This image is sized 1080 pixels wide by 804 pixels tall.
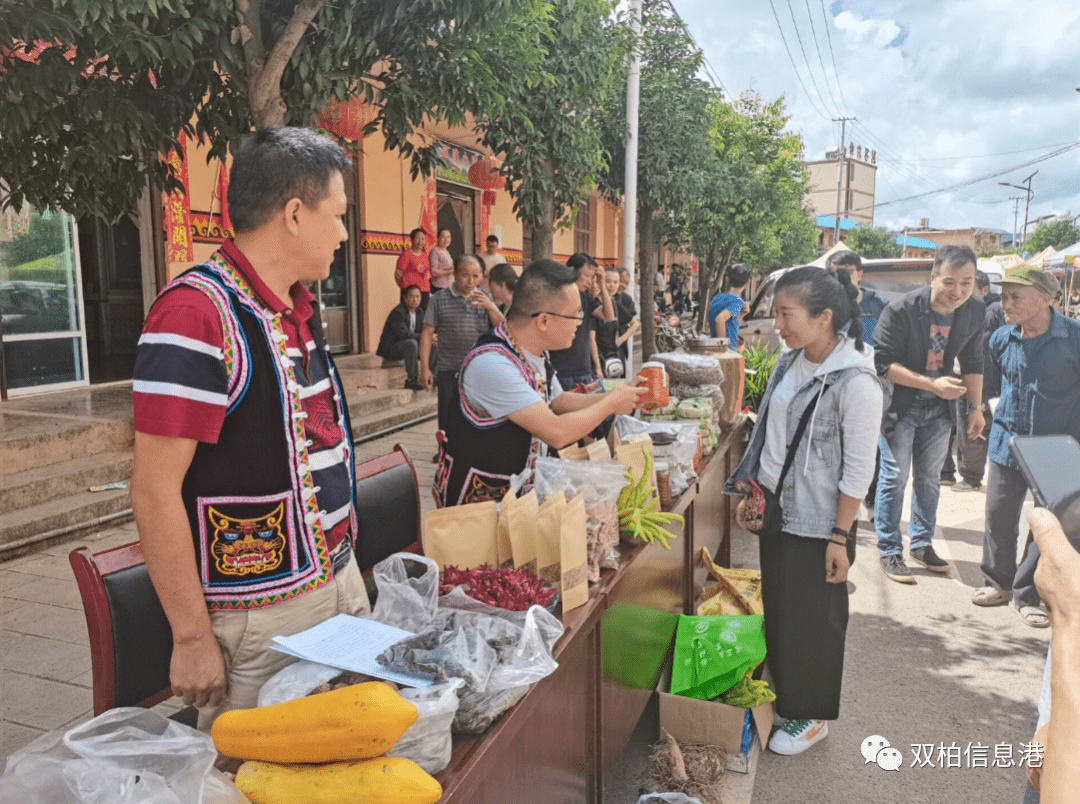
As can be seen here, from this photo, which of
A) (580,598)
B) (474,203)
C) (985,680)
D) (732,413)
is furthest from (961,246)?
(474,203)

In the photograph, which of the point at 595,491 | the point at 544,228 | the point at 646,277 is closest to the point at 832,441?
the point at 595,491

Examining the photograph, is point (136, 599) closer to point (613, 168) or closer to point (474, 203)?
point (613, 168)

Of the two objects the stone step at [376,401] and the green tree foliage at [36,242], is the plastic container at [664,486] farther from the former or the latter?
the green tree foliage at [36,242]

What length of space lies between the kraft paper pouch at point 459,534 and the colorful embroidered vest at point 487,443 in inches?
25.6

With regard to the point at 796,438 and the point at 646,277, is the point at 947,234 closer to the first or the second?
the point at 646,277

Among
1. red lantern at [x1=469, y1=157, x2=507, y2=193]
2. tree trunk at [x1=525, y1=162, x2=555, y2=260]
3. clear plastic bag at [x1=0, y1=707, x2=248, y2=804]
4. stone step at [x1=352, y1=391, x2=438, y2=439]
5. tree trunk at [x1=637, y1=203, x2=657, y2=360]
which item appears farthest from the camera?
tree trunk at [x1=637, y1=203, x2=657, y2=360]

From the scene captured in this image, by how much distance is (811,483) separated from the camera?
2.75 m

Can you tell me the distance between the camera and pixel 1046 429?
4168 millimetres

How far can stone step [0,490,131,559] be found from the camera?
4230 millimetres

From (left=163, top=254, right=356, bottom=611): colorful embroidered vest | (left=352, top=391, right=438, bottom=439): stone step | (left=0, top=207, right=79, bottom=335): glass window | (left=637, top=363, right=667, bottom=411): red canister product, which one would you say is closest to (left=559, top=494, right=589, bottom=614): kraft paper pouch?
(left=163, top=254, right=356, bottom=611): colorful embroidered vest

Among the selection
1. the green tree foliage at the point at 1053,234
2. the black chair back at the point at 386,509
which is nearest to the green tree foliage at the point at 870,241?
the green tree foliage at the point at 1053,234

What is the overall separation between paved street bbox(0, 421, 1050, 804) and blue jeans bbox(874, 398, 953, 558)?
321 mm

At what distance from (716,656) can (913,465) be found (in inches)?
102

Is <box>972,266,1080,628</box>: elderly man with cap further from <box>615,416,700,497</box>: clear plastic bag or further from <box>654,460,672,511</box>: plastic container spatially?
<box>654,460,672,511</box>: plastic container
